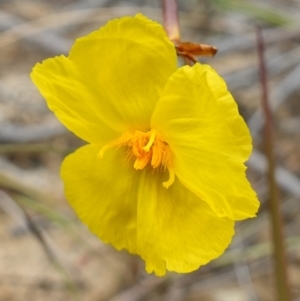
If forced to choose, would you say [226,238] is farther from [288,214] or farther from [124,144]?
[288,214]

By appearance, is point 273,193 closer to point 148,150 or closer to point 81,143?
point 148,150

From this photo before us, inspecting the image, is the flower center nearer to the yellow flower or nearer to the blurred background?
the yellow flower

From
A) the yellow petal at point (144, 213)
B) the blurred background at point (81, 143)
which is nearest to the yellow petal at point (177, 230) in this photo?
the yellow petal at point (144, 213)

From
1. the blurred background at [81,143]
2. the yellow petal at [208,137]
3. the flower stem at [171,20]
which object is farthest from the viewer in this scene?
the blurred background at [81,143]

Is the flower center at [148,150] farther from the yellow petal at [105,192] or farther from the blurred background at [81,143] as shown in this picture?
the blurred background at [81,143]

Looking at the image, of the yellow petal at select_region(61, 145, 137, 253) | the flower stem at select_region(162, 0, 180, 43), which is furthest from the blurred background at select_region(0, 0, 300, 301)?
the flower stem at select_region(162, 0, 180, 43)

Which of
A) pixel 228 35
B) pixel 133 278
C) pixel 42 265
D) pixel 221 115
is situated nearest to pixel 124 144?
pixel 221 115
